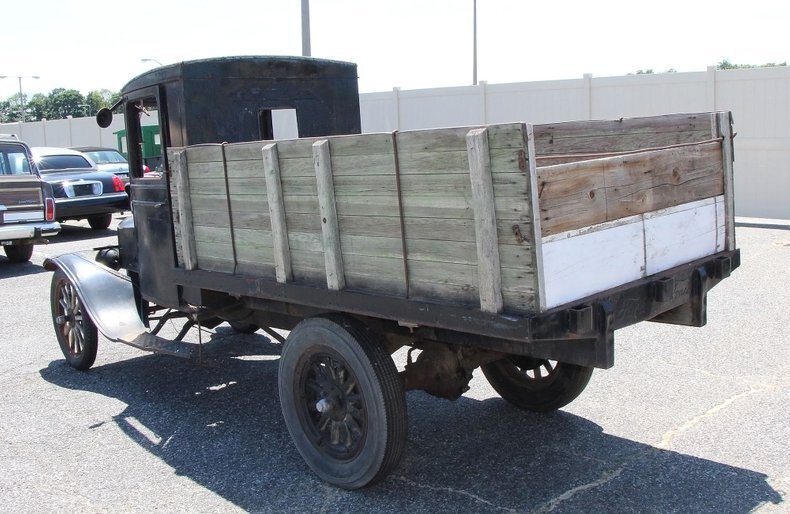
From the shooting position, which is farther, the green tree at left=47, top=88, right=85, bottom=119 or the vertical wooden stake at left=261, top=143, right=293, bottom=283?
the green tree at left=47, top=88, right=85, bottom=119

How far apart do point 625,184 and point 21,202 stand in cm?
1012

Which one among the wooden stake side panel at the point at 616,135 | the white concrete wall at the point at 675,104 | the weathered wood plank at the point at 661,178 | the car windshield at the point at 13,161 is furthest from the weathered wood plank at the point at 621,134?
the white concrete wall at the point at 675,104

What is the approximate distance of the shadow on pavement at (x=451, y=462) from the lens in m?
3.96

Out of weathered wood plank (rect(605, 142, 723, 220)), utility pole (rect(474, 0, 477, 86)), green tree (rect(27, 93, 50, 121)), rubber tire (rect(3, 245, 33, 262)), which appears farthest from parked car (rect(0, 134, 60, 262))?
green tree (rect(27, 93, 50, 121))

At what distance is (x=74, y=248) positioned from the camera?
13.8m

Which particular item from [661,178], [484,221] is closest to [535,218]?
[484,221]

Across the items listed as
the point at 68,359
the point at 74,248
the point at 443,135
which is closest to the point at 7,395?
the point at 68,359

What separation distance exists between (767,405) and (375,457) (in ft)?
8.71

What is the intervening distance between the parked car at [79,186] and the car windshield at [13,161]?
2.25 m

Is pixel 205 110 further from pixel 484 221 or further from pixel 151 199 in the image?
pixel 484 221

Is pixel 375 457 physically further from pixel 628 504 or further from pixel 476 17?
pixel 476 17

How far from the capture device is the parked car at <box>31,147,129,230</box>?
48.3 ft

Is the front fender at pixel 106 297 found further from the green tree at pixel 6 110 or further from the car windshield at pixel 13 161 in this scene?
the green tree at pixel 6 110

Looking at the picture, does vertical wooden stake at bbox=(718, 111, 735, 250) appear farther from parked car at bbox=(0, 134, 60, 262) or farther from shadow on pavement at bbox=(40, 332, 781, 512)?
parked car at bbox=(0, 134, 60, 262)
